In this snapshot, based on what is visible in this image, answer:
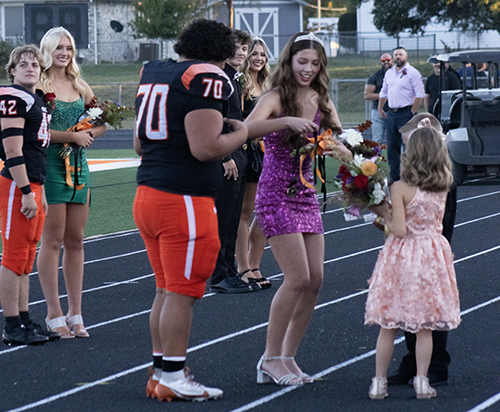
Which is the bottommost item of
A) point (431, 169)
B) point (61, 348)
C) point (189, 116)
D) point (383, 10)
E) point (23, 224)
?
point (61, 348)

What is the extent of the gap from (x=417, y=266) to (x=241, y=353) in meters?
1.51

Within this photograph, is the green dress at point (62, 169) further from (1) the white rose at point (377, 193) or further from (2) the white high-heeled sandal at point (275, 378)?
(1) the white rose at point (377, 193)

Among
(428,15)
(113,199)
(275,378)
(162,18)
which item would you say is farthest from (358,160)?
(428,15)

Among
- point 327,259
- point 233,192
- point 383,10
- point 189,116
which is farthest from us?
point 383,10

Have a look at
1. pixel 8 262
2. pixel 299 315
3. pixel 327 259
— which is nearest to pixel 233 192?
pixel 327 259

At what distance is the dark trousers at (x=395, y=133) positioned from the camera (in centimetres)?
1398

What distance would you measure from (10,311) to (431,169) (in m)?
2.99

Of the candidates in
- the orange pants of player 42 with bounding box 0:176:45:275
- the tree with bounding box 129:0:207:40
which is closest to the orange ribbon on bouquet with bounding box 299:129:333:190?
the orange pants of player 42 with bounding box 0:176:45:275

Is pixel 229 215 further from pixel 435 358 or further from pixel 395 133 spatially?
pixel 395 133

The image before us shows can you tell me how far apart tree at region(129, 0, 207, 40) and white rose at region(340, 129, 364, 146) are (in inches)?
1528

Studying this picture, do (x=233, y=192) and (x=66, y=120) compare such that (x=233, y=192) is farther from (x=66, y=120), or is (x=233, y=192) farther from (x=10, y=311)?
(x=10, y=311)

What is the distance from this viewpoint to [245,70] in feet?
24.6

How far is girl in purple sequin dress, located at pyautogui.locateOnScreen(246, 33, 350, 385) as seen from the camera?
458 centimetres

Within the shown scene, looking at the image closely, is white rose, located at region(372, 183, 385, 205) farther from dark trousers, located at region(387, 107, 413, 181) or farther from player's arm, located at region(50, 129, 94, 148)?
dark trousers, located at region(387, 107, 413, 181)
